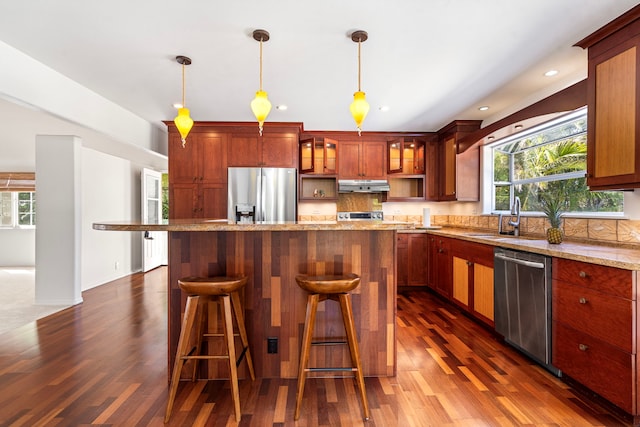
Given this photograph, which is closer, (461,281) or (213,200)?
(461,281)

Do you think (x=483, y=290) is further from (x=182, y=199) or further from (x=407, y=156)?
(x=182, y=199)

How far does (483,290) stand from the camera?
10.5ft

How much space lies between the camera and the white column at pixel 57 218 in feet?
13.2

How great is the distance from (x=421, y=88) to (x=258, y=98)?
187cm

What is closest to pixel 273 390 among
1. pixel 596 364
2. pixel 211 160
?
pixel 596 364

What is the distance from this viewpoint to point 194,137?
4742mm

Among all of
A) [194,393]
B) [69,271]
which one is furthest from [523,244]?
[69,271]

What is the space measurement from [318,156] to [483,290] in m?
3.09

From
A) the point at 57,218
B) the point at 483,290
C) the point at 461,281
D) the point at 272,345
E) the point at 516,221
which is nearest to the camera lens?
the point at 272,345

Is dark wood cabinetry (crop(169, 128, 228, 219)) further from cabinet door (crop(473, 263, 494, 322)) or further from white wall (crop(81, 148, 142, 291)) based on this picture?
cabinet door (crop(473, 263, 494, 322))

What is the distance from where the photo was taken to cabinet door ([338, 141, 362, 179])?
5.23m

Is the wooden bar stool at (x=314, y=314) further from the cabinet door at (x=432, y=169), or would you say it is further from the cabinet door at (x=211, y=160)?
the cabinet door at (x=432, y=169)

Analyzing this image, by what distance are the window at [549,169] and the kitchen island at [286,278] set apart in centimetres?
210

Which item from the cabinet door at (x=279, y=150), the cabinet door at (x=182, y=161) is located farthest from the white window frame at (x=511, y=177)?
the cabinet door at (x=182, y=161)
